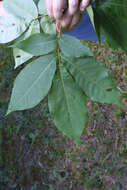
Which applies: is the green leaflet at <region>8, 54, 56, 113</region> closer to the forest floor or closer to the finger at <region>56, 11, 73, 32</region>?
the finger at <region>56, 11, 73, 32</region>

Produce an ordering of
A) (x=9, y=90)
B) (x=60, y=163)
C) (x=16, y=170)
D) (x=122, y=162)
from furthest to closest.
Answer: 1. (x=9, y=90)
2. (x=16, y=170)
3. (x=60, y=163)
4. (x=122, y=162)

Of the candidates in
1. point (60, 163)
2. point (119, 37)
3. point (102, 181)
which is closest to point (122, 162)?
point (102, 181)

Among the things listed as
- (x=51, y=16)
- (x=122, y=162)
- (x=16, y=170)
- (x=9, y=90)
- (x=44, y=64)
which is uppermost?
(x=51, y=16)

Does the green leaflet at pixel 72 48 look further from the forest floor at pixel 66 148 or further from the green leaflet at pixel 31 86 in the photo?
the forest floor at pixel 66 148

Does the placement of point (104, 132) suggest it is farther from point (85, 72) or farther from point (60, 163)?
point (85, 72)

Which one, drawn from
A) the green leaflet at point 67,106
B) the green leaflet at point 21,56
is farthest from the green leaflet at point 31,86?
the green leaflet at point 21,56

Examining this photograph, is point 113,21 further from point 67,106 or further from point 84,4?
point 67,106
